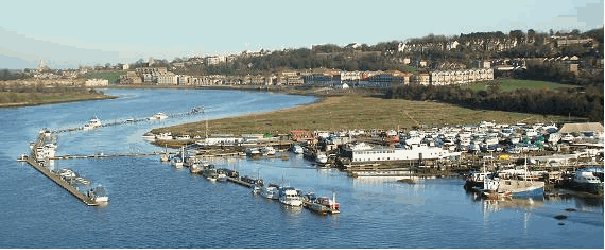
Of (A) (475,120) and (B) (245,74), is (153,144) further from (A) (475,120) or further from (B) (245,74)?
(B) (245,74)

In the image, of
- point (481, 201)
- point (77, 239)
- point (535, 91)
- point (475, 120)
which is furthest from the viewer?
point (535, 91)

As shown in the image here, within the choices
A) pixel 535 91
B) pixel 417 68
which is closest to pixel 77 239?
pixel 535 91

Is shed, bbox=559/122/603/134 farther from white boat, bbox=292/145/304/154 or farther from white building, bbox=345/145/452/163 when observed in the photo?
white boat, bbox=292/145/304/154

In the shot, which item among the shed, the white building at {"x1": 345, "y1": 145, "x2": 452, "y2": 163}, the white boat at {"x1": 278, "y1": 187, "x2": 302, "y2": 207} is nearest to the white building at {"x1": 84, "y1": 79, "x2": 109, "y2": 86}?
the shed

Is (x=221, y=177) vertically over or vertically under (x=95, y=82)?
under

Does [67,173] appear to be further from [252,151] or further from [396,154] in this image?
[396,154]

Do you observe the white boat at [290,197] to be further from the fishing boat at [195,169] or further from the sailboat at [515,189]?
the fishing boat at [195,169]

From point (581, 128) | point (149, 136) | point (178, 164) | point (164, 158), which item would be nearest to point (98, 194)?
point (178, 164)
